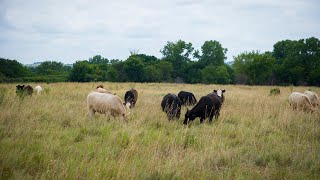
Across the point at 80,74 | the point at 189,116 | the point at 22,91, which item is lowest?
the point at 189,116

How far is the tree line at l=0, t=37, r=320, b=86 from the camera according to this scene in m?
52.7

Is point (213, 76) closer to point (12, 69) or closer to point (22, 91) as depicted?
point (22, 91)

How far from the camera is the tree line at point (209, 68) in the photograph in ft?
173

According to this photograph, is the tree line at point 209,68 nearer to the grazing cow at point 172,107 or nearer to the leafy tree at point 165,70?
the leafy tree at point 165,70

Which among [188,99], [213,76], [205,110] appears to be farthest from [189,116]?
[213,76]

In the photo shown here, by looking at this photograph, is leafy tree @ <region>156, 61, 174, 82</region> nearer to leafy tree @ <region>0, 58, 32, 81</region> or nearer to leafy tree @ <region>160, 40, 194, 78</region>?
leafy tree @ <region>160, 40, 194, 78</region>

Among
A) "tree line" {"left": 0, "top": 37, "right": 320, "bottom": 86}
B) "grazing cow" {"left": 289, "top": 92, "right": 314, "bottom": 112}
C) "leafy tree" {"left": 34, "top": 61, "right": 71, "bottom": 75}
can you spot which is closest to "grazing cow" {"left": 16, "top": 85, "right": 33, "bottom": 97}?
"grazing cow" {"left": 289, "top": 92, "right": 314, "bottom": 112}

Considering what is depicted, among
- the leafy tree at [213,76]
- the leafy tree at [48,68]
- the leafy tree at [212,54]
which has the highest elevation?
the leafy tree at [212,54]

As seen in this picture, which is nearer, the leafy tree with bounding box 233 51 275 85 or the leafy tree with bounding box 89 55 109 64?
the leafy tree with bounding box 233 51 275 85

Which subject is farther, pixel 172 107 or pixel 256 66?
pixel 256 66

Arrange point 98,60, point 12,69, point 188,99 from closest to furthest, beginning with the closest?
1. point 188,99
2. point 12,69
3. point 98,60

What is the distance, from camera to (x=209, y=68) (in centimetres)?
6034

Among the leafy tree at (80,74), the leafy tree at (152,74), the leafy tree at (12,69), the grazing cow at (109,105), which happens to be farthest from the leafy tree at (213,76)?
the grazing cow at (109,105)

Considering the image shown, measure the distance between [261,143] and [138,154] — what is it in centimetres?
321
